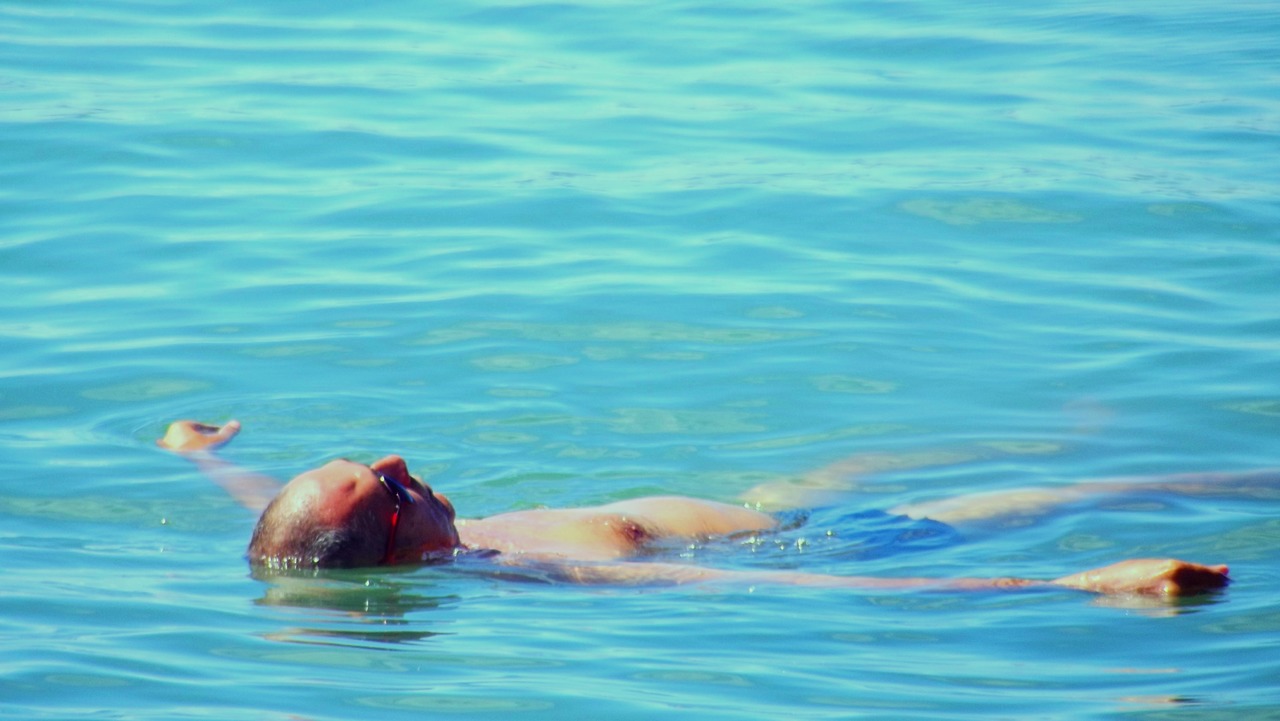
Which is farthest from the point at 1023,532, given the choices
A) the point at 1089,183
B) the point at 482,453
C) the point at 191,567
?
the point at 1089,183

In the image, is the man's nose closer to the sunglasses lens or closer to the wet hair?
the sunglasses lens

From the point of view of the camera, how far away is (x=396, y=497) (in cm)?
584

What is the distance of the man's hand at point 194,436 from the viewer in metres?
7.47

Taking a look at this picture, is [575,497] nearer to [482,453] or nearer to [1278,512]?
[482,453]

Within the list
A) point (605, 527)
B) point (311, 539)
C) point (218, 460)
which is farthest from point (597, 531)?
point (218, 460)

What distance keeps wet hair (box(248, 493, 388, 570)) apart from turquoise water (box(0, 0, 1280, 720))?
0.10 meters

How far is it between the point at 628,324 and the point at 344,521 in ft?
12.3

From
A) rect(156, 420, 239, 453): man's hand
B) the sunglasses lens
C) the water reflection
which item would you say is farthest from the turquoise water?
the sunglasses lens

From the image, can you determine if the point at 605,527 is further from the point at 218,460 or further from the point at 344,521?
the point at 218,460

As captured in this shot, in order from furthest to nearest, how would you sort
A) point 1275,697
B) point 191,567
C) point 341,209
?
1. point 341,209
2. point 191,567
3. point 1275,697

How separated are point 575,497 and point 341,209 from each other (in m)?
4.71

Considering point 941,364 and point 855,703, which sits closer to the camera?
point 855,703

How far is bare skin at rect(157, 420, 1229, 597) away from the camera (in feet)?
18.1

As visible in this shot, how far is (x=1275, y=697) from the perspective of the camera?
4.63 meters
